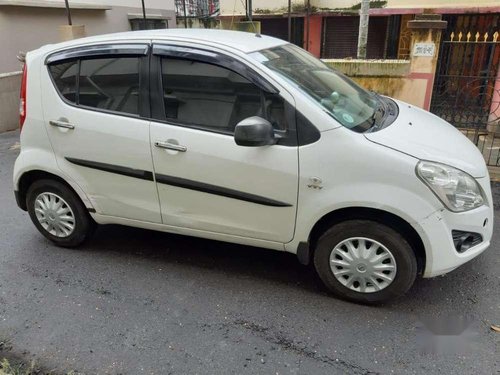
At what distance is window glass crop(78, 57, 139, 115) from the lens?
3.22 m

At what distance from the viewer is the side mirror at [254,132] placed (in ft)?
8.93

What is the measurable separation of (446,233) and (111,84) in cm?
258

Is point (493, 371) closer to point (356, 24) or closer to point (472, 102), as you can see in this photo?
point (472, 102)

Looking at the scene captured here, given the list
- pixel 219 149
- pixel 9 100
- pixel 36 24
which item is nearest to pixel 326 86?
pixel 219 149

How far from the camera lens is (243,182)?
9.72 feet

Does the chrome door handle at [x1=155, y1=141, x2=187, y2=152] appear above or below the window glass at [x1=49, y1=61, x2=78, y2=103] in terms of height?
below

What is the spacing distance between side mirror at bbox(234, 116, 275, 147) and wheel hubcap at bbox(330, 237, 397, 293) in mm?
866

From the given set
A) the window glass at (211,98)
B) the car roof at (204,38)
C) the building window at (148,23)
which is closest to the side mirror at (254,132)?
the window glass at (211,98)

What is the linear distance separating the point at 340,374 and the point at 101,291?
1.84m

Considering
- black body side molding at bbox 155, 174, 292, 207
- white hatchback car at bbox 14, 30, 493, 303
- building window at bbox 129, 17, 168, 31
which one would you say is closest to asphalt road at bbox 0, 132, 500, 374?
white hatchback car at bbox 14, 30, 493, 303

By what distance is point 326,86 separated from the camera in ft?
10.5

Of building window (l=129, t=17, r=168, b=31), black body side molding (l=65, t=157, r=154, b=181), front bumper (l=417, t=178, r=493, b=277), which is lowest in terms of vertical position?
front bumper (l=417, t=178, r=493, b=277)

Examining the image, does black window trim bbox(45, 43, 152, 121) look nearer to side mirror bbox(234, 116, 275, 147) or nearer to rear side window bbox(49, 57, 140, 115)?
rear side window bbox(49, 57, 140, 115)

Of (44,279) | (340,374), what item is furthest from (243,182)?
(44,279)
